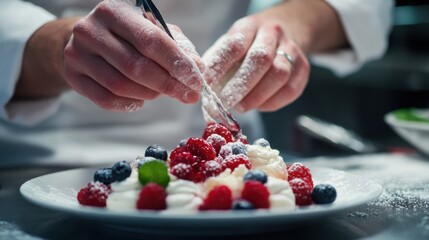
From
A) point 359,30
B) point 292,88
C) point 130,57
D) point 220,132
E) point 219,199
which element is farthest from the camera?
point 359,30

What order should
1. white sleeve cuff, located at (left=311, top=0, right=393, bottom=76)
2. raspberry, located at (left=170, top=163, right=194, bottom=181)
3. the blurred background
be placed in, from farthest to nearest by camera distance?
the blurred background, white sleeve cuff, located at (left=311, top=0, right=393, bottom=76), raspberry, located at (left=170, top=163, right=194, bottom=181)

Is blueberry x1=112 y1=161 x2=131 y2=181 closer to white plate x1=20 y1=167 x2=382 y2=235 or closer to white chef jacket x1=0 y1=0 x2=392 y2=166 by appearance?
white plate x1=20 y1=167 x2=382 y2=235

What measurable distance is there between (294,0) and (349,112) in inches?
85.7

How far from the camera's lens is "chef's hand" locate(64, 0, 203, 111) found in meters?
1.06

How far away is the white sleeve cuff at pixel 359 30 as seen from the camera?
6.15ft

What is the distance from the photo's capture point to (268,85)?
1.35 meters

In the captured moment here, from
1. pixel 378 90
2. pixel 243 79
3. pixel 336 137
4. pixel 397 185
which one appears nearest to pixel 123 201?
pixel 243 79

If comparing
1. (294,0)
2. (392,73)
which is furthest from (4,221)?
(392,73)

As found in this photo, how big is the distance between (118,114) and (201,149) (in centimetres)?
76

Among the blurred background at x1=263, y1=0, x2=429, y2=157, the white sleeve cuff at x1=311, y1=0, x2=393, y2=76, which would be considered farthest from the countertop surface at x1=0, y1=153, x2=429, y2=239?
the blurred background at x1=263, y1=0, x2=429, y2=157

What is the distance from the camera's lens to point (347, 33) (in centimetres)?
189

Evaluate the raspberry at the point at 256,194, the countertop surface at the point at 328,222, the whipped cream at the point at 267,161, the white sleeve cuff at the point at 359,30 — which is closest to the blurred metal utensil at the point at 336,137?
the white sleeve cuff at the point at 359,30

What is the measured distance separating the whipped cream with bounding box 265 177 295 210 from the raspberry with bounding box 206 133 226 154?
0.20 metres

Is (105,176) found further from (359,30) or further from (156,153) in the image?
(359,30)
